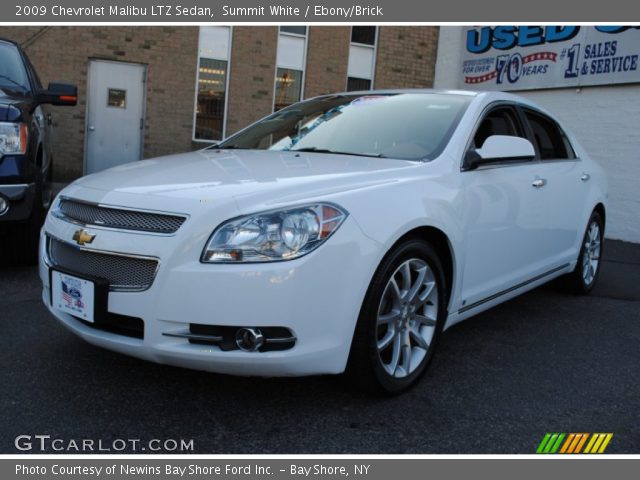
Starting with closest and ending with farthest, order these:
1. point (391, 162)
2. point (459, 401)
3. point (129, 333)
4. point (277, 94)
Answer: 1. point (129, 333)
2. point (459, 401)
3. point (391, 162)
4. point (277, 94)

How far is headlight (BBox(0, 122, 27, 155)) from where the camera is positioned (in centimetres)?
448

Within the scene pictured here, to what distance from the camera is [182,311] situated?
8.13 feet

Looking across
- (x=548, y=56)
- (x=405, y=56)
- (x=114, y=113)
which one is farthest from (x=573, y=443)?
(x=405, y=56)

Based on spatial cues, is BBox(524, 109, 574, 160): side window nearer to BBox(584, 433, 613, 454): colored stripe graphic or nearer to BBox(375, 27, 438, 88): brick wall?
BBox(584, 433, 613, 454): colored stripe graphic

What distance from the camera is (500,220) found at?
365cm

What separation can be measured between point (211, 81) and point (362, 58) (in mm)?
3375

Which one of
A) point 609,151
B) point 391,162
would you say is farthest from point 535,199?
point 609,151

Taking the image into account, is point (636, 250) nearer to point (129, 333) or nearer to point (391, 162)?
point (391, 162)

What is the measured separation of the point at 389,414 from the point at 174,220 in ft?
4.02

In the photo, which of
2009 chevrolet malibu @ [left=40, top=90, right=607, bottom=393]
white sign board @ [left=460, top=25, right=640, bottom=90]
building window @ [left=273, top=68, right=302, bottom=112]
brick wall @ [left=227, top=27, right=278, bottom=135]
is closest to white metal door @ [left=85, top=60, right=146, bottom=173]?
brick wall @ [left=227, top=27, right=278, bottom=135]

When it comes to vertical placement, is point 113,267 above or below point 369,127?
below

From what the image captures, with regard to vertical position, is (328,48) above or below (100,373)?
above

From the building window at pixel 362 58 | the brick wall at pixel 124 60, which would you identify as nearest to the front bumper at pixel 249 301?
the brick wall at pixel 124 60

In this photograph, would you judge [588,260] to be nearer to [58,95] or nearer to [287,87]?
[58,95]
